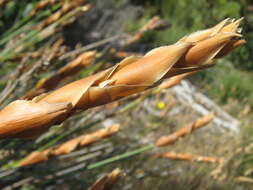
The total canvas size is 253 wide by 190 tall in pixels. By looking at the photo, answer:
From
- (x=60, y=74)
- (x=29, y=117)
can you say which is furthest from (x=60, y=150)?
(x=29, y=117)

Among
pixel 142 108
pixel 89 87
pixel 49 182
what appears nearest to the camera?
pixel 89 87

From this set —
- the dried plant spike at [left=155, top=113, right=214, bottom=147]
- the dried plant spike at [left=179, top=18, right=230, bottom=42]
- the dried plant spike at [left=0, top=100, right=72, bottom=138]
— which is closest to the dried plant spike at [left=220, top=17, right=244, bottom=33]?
the dried plant spike at [left=179, top=18, right=230, bottom=42]

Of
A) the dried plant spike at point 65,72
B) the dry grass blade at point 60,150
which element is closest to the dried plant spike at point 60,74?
the dried plant spike at point 65,72

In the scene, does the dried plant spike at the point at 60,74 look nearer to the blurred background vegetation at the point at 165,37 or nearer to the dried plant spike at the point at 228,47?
the blurred background vegetation at the point at 165,37

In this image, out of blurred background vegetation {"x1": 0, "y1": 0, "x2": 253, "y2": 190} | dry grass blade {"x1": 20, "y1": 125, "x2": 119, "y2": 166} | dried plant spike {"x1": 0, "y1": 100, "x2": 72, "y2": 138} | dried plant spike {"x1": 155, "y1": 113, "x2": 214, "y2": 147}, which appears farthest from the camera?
blurred background vegetation {"x1": 0, "y1": 0, "x2": 253, "y2": 190}

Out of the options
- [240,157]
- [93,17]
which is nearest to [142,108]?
[240,157]

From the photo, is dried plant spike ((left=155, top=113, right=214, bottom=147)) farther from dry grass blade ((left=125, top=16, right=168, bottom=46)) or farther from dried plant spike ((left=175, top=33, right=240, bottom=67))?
dried plant spike ((left=175, top=33, right=240, bottom=67))

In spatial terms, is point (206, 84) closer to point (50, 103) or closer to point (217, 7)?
point (217, 7)
